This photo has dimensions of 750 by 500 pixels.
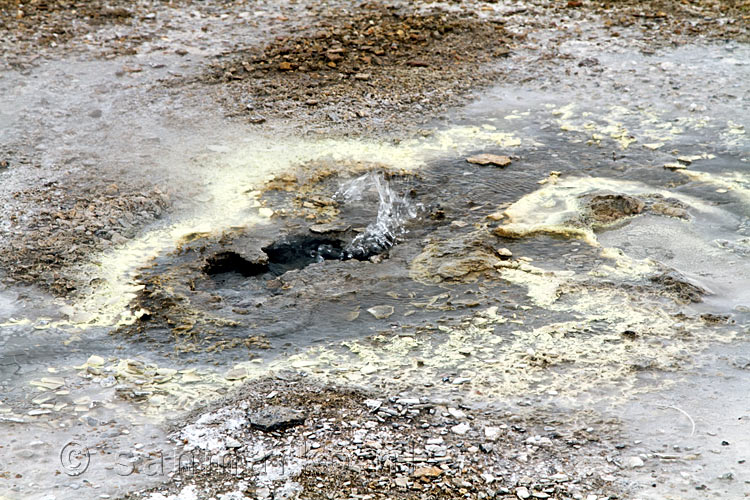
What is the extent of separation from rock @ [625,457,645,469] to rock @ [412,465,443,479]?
762 mm

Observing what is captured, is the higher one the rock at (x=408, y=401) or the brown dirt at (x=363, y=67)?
the brown dirt at (x=363, y=67)

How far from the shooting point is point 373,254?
16.2ft

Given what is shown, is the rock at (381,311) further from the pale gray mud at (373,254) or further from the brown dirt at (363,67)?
the brown dirt at (363,67)

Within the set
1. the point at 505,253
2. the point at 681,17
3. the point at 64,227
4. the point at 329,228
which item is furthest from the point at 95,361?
the point at 681,17

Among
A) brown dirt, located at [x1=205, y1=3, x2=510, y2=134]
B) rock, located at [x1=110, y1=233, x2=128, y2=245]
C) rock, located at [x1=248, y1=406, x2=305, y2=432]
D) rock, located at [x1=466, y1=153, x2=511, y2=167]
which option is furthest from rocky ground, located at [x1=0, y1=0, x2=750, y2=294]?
rock, located at [x1=248, y1=406, x2=305, y2=432]

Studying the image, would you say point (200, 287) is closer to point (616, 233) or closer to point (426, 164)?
point (426, 164)

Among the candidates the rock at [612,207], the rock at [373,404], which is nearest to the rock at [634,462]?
the rock at [373,404]

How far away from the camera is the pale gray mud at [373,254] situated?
3.27 m

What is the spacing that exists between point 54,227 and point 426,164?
261 cm

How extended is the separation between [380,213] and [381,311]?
106 centimetres

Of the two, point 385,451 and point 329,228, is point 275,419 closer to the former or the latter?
point 385,451

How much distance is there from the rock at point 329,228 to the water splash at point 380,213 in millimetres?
120

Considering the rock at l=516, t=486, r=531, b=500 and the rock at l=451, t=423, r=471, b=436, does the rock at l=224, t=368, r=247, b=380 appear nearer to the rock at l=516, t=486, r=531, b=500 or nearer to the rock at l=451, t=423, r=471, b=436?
the rock at l=451, t=423, r=471, b=436

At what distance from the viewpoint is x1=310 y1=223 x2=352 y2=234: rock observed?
5027mm
